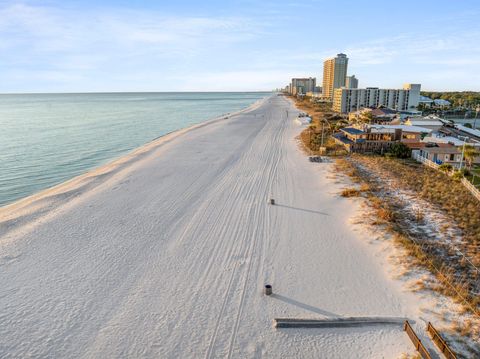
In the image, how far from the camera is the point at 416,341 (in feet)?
24.8

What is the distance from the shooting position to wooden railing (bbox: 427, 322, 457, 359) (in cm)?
720

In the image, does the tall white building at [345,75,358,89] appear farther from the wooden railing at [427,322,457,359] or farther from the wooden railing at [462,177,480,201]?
the wooden railing at [427,322,457,359]

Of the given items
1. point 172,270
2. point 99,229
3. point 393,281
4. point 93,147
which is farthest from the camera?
point 93,147

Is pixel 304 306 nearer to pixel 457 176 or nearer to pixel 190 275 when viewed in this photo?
pixel 190 275

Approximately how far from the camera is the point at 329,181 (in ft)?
68.6

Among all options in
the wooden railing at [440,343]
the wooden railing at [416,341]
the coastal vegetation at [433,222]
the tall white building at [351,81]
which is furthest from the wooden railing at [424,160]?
the tall white building at [351,81]

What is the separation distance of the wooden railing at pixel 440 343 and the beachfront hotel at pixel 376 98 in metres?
84.3

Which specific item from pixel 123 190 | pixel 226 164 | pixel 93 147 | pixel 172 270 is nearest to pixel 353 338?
pixel 172 270

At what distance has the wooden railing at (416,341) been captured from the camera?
7237 millimetres

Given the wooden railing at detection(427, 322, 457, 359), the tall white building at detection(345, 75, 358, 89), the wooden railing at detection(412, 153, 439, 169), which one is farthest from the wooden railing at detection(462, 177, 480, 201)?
the tall white building at detection(345, 75, 358, 89)

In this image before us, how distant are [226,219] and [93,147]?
1091 inches

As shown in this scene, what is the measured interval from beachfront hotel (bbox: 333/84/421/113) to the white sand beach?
7291 centimetres

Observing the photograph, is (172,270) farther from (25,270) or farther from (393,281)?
(393,281)

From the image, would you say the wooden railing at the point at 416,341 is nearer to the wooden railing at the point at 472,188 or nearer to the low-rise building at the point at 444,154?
the wooden railing at the point at 472,188
